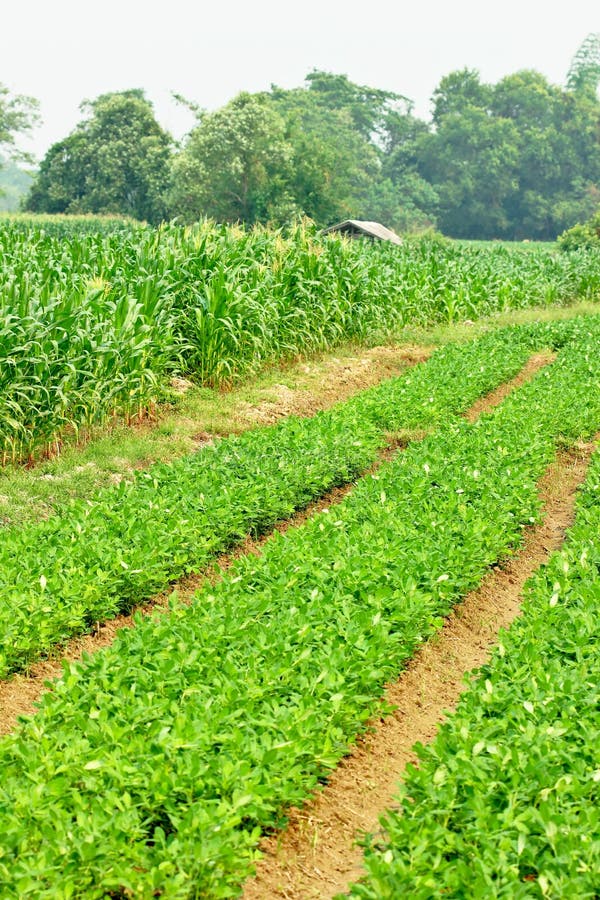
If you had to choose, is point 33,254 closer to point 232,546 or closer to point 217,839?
point 232,546

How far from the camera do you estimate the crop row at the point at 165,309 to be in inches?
365

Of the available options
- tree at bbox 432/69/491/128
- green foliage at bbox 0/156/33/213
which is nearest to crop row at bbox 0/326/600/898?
tree at bbox 432/69/491/128

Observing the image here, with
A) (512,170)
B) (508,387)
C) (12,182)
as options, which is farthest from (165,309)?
(12,182)

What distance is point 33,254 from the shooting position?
11867 millimetres

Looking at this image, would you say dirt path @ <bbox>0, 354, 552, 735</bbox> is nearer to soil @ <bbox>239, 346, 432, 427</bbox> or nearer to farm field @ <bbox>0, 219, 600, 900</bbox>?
farm field @ <bbox>0, 219, 600, 900</bbox>

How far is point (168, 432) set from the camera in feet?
34.3

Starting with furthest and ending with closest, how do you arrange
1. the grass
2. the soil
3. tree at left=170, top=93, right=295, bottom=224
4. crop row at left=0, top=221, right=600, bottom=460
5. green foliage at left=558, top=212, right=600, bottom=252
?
tree at left=170, top=93, right=295, bottom=224
green foliage at left=558, top=212, right=600, bottom=252
the soil
crop row at left=0, top=221, right=600, bottom=460
the grass

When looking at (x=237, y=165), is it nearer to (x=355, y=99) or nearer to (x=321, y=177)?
(x=321, y=177)

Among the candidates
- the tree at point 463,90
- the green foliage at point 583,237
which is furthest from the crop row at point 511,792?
the tree at point 463,90

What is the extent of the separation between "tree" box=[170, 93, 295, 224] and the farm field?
3784cm

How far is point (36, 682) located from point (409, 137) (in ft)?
304

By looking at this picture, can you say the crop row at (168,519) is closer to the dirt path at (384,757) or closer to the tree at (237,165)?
the dirt path at (384,757)

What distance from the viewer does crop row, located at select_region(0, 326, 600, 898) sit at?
3.26m

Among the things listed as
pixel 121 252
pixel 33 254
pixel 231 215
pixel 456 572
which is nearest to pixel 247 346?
pixel 121 252
